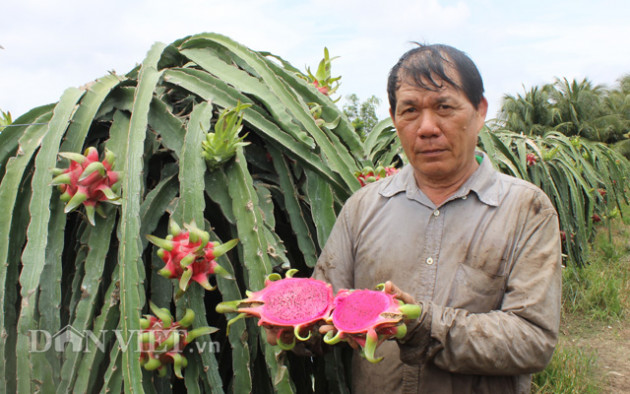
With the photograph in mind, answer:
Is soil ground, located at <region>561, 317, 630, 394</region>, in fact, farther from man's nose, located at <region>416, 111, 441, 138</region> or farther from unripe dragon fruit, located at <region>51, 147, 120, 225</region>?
unripe dragon fruit, located at <region>51, 147, 120, 225</region>

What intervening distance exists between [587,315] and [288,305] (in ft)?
13.8

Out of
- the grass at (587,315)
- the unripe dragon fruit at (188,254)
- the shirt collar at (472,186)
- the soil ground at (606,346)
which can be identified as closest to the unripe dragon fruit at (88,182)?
the unripe dragon fruit at (188,254)

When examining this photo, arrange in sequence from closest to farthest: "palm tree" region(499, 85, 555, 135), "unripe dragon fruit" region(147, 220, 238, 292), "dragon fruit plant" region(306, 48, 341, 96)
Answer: "unripe dragon fruit" region(147, 220, 238, 292), "dragon fruit plant" region(306, 48, 341, 96), "palm tree" region(499, 85, 555, 135)

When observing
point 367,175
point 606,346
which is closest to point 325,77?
point 367,175

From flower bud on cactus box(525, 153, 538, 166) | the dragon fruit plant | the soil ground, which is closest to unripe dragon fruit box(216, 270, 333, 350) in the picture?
the dragon fruit plant

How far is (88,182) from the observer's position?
125 centimetres

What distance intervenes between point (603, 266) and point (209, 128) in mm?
5434

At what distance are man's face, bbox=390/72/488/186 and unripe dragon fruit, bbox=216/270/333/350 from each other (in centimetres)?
43

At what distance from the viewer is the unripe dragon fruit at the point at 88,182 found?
1247 millimetres

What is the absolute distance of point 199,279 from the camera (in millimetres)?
1200

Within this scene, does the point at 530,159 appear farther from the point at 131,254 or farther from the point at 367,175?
the point at 131,254

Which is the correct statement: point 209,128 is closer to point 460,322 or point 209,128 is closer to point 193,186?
point 193,186

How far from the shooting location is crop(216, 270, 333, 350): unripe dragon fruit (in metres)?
1.13

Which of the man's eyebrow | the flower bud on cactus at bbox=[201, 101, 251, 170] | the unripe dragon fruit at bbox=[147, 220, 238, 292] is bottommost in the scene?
the unripe dragon fruit at bbox=[147, 220, 238, 292]
